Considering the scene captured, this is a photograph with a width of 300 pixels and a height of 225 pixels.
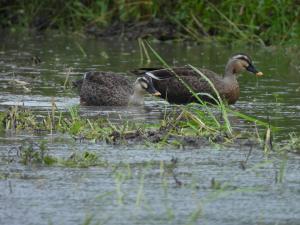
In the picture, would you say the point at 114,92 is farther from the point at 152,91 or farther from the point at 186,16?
the point at 186,16

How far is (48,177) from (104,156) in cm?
86

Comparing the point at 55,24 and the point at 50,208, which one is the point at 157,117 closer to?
the point at 50,208

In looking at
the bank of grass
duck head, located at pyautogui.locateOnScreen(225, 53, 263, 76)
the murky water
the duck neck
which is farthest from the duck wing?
the bank of grass

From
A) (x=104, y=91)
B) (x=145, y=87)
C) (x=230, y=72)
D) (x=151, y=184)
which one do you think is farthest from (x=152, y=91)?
(x=151, y=184)

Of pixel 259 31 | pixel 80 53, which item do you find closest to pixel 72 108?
pixel 80 53

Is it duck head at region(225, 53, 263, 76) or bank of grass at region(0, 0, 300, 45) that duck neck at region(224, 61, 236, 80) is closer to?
duck head at region(225, 53, 263, 76)

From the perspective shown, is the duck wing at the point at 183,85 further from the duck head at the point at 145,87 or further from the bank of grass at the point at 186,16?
the bank of grass at the point at 186,16

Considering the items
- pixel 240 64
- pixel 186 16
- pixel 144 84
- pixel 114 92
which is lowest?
pixel 114 92

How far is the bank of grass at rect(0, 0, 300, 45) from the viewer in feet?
62.8

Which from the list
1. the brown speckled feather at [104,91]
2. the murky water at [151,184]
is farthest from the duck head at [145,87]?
the murky water at [151,184]

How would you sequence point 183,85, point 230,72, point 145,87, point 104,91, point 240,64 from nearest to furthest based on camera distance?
point 145,87 < point 104,91 < point 183,85 < point 230,72 < point 240,64

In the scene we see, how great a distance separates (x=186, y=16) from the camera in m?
20.1

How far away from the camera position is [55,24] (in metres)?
22.0

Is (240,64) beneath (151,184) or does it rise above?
above
